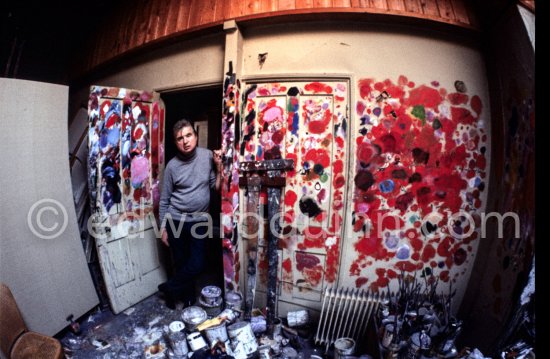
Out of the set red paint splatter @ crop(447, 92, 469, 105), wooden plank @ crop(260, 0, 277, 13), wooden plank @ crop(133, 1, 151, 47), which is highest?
wooden plank @ crop(133, 1, 151, 47)

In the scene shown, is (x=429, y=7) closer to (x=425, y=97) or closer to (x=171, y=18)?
(x=425, y=97)

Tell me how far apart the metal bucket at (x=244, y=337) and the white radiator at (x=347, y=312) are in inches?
24.2

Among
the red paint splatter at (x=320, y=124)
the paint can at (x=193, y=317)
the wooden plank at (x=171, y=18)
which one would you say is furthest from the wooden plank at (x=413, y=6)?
the paint can at (x=193, y=317)

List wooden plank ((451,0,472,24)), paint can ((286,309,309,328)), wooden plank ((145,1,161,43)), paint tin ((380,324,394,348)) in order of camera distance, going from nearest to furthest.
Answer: paint tin ((380,324,394,348)) → wooden plank ((451,0,472,24)) → paint can ((286,309,309,328)) → wooden plank ((145,1,161,43))

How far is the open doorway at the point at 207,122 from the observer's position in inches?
144

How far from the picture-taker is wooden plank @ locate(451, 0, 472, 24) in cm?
225

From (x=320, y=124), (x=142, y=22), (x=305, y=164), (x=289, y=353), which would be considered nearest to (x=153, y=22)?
(x=142, y=22)

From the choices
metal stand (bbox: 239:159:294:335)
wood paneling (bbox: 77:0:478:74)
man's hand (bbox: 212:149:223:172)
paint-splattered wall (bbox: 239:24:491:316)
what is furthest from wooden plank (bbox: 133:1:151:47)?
metal stand (bbox: 239:159:294:335)

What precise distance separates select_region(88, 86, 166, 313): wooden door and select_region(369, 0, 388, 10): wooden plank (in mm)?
2496

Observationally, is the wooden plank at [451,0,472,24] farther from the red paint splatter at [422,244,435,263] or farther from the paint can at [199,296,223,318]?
the paint can at [199,296,223,318]

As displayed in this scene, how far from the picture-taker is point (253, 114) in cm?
257

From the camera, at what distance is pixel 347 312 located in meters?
2.37

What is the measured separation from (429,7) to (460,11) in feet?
0.96

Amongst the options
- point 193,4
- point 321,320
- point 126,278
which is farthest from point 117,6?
point 321,320
